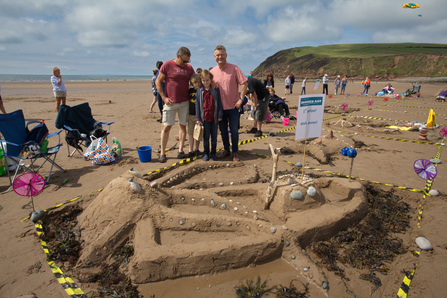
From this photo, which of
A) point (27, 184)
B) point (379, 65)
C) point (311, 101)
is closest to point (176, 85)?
point (311, 101)

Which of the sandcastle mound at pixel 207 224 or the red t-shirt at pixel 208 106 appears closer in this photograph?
the sandcastle mound at pixel 207 224

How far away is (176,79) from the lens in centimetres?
466

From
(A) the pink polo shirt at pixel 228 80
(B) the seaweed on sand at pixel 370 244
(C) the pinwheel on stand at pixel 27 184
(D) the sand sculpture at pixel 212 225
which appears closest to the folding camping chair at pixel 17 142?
(C) the pinwheel on stand at pixel 27 184

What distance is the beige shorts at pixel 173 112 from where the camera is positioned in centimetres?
487

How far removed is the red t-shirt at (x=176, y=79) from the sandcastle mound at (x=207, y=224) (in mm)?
2124

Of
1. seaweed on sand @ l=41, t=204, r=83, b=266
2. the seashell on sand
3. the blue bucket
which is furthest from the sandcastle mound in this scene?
the blue bucket

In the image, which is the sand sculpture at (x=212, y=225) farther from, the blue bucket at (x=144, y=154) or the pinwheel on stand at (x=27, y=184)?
the blue bucket at (x=144, y=154)

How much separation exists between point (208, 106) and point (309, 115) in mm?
2008

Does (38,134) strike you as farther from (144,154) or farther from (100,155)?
(144,154)

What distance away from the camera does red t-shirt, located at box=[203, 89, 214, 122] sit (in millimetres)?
4602

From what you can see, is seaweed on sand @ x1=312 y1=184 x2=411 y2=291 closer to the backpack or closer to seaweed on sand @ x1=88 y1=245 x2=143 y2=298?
seaweed on sand @ x1=88 y1=245 x2=143 y2=298

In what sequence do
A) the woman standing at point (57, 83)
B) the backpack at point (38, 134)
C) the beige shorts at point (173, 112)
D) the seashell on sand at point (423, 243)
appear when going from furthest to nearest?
the woman standing at point (57, 83) < the beige shorts at point (173, 112) < the backpack at point (38, 134) < the seashell on sand at point (423, 243)

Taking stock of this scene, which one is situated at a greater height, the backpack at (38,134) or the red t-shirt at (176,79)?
the red t-shirt at (176,79)

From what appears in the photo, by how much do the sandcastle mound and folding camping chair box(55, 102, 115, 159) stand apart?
295cm
